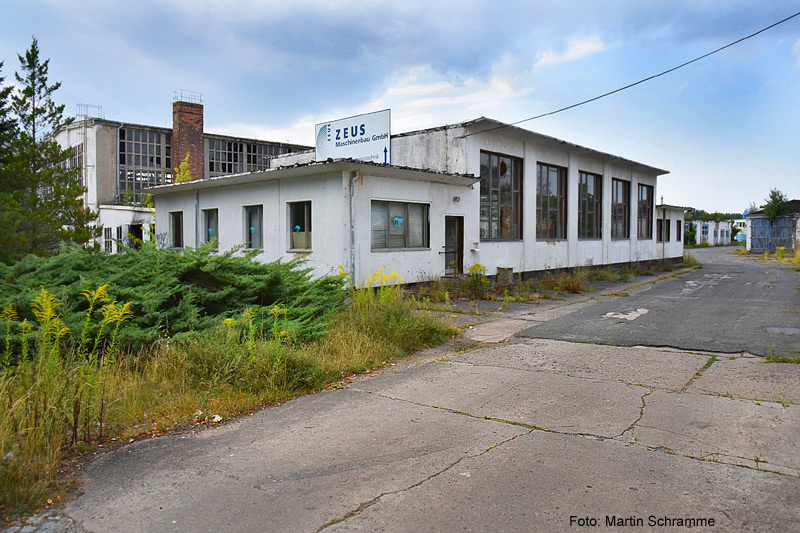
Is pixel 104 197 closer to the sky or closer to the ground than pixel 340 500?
closer to the sky

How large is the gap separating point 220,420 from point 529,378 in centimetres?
367

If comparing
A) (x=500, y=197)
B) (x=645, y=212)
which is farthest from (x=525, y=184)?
(x=645, y=212)

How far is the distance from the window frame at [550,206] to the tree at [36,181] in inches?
619

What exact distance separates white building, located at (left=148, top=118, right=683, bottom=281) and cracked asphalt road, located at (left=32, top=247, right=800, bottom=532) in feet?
28.0

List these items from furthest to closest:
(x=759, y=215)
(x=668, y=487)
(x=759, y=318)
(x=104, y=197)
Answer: (x=759, y=215)
(x=104, y=197)
(x=759, y=318)
(x=668, y=487)

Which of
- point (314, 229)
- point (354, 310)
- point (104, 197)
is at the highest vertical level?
point (104, 197)

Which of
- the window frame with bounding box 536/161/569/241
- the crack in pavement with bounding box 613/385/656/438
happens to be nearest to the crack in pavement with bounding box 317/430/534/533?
the crack in pavement with bounding box 613/385/656/438

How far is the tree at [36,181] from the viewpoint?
546 inches

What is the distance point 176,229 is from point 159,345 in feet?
52.3

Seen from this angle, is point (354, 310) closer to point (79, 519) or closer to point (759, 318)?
point (79, 519)

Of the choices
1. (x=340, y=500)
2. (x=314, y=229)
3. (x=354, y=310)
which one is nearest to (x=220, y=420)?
(x=340, y=500)

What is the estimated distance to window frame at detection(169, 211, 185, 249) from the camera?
21516 mm

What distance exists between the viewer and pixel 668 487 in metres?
3.88

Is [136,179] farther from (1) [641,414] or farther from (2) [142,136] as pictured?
(1) [641,414]
